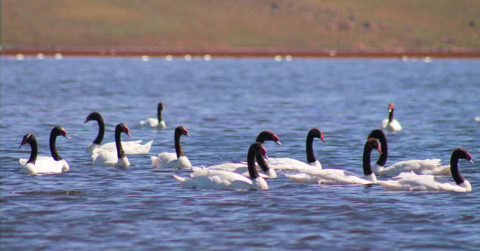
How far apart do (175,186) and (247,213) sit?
3.38m

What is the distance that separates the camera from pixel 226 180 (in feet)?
57.3

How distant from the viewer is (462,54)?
173375mm

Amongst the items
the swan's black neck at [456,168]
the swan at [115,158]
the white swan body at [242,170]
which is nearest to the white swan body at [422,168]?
the swan's black neck at [456,168]

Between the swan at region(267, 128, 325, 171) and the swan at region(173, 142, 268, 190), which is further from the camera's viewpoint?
the swan at region(267, 128, 325, 171)

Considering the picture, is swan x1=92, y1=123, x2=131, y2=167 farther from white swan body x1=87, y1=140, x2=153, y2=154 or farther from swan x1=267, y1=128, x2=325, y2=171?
swan x1=267, y1=128, x2=325, y2=171

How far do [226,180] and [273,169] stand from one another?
285 centimetres

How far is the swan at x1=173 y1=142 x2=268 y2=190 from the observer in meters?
17.5

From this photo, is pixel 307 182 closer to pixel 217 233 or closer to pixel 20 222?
pixel 217 233

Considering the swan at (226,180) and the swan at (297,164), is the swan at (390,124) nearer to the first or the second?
the swan at (297,164)

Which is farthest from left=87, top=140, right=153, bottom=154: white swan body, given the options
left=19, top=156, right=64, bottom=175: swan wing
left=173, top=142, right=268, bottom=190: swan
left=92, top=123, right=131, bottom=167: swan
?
left=173, top=142, right=268, bottom=190: swan

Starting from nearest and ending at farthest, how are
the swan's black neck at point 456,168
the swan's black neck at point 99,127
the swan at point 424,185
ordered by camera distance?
the swan at point 424,185
the swan's black neck at point 456,168
the swan's black neck at point 99,127

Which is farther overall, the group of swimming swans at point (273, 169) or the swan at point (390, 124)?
the swan at point (390, 124)

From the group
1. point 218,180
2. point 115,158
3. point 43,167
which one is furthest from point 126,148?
point 218,180

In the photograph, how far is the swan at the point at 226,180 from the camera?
17.5 m
